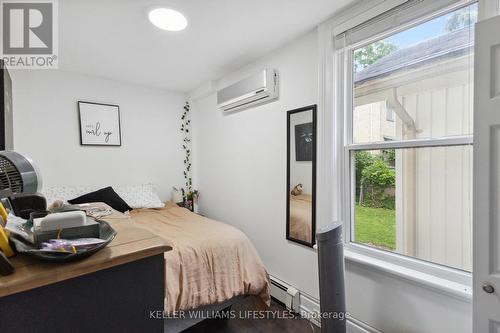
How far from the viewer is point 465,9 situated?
4.37 ft

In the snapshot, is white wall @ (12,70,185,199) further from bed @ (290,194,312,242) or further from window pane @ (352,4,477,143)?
window pane @ (352,4,477,143)

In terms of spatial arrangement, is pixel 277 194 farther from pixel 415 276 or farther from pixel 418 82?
pixel 418 82

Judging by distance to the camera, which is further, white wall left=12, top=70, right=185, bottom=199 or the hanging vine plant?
the hanging vine plant

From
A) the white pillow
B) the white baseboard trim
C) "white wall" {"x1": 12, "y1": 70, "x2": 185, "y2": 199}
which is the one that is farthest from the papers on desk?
"white wall" {"x1": 12, "y1": 70, "x2": 185, "y2": 199}

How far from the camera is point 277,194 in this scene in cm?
244

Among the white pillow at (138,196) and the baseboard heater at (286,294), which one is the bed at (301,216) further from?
the white pillow at (138,196)

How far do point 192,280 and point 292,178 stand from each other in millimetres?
1173

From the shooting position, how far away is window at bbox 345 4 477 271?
136 cm

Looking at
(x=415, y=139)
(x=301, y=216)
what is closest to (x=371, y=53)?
(x=415, y=139)

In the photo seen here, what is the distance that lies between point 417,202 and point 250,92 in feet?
5.74

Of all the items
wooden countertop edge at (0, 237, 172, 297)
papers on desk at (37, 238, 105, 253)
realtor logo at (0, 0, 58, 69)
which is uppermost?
realtor logo at (0, 0, 58, 69)

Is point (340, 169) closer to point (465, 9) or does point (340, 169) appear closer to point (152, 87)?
point (465, 9)

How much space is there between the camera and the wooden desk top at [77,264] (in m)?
0.57

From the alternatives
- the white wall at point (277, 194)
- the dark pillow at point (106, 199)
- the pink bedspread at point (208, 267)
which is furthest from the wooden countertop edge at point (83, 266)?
the dark pillow at point (106, 199)
